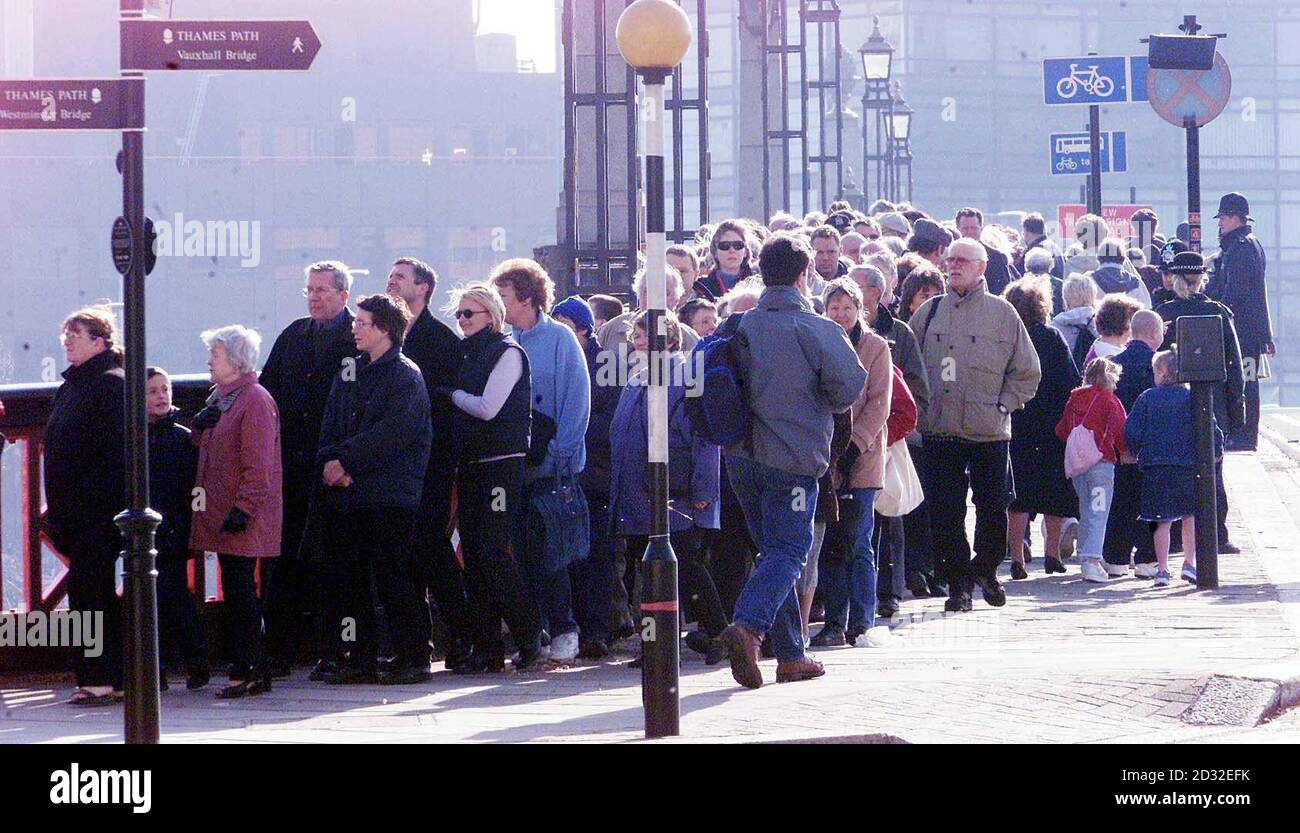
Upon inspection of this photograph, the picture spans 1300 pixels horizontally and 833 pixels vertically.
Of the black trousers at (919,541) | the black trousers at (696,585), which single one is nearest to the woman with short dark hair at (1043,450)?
the black trousers at (919,541)

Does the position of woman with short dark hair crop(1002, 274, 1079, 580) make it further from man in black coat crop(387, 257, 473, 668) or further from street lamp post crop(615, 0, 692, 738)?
street lamp post crop(615, 0, 692, 738)

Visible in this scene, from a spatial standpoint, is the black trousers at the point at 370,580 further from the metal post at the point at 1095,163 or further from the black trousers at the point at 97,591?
the metal post at the point at 1095,163

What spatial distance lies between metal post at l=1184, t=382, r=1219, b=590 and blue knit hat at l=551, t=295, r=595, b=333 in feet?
11.9

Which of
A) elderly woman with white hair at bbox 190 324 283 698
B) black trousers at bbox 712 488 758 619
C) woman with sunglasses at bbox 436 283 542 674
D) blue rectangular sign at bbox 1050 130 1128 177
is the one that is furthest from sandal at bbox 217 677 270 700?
blue rectangular sign at bbox 1050 130 1128 177

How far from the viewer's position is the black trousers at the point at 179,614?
9242 millimetres

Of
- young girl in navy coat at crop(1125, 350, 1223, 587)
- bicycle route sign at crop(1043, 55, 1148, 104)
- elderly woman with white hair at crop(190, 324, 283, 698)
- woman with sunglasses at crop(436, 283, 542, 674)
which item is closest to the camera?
elderly woman with white hair at crop(190, 324, 283, 698)

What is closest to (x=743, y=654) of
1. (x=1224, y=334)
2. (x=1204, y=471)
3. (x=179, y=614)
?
(x=179, y=614)

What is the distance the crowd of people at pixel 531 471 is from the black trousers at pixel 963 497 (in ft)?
0.05

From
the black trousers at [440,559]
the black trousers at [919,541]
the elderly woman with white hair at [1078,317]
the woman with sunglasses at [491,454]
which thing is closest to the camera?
the woman with sunglasses at [491,454]

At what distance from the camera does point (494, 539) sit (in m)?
9.46

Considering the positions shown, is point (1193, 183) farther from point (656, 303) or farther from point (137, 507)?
point (137, 507)

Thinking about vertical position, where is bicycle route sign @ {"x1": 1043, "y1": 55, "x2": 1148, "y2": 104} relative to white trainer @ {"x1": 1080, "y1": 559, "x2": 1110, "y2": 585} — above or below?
above

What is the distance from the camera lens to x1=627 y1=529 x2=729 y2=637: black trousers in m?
9.38

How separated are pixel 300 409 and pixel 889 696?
3058 millimetres
